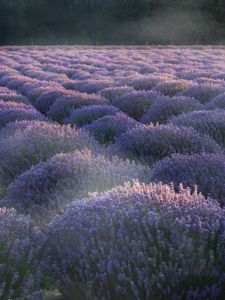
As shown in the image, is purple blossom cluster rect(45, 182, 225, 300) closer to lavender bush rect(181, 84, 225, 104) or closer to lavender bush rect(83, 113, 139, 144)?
lavender bush rect(83, 113, 139, 144)

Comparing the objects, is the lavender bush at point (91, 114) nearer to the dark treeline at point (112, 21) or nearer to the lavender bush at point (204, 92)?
the lavender bush at point (204, 92)

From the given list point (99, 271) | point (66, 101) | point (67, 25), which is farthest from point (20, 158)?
point (67, 25)

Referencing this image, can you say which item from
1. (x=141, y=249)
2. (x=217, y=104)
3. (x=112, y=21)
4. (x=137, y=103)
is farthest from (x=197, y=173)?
(x=112, y=21)

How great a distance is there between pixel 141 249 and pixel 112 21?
164 ft

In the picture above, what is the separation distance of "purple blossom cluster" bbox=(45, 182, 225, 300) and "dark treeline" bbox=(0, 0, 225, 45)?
1728 inches

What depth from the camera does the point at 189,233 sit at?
3062 mm

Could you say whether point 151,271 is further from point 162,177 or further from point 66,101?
point 66,101

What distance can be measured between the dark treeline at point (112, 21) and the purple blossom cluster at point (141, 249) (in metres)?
43.9

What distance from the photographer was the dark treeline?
154 feet

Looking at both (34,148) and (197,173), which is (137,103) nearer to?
(34,148)

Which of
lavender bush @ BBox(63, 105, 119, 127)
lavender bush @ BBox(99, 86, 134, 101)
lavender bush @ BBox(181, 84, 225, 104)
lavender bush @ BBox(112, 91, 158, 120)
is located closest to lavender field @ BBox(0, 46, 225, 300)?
lavender bush @ BBox(63, 105, 119, 127)

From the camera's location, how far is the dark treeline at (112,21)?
1850 inches

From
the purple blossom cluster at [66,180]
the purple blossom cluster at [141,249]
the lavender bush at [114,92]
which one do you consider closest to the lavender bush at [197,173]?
the purple blossom cluster at [66,180]

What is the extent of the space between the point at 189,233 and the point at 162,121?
4993mm
